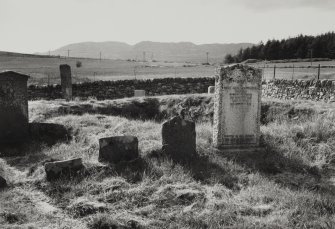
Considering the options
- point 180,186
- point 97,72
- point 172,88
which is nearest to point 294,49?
point 97,72

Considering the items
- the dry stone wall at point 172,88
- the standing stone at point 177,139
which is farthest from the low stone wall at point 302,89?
the standing stone at point 177,139

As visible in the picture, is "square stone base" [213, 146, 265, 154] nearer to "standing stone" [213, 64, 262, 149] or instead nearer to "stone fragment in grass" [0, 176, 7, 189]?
"standing stone" [213, 64, 262, 149]

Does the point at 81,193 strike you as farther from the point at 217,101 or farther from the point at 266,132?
the point at 266,132

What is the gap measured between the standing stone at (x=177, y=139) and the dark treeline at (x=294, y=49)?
5231 centimetres

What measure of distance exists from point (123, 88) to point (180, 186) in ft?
57.5

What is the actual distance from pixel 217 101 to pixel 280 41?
63.8m

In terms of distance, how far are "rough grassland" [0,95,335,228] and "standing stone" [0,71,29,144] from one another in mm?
587

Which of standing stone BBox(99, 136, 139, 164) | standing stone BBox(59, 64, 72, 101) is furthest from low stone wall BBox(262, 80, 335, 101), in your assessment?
standing stone BBox(59, 64, 72, 101)

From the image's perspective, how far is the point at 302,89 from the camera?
698 inches

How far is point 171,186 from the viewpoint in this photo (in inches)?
252

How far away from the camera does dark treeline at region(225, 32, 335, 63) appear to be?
190 feet

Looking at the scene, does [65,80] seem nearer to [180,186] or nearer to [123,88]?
[123,88]

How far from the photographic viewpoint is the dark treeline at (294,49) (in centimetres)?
5794

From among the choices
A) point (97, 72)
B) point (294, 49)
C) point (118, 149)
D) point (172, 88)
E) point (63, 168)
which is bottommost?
point (63, 168)
